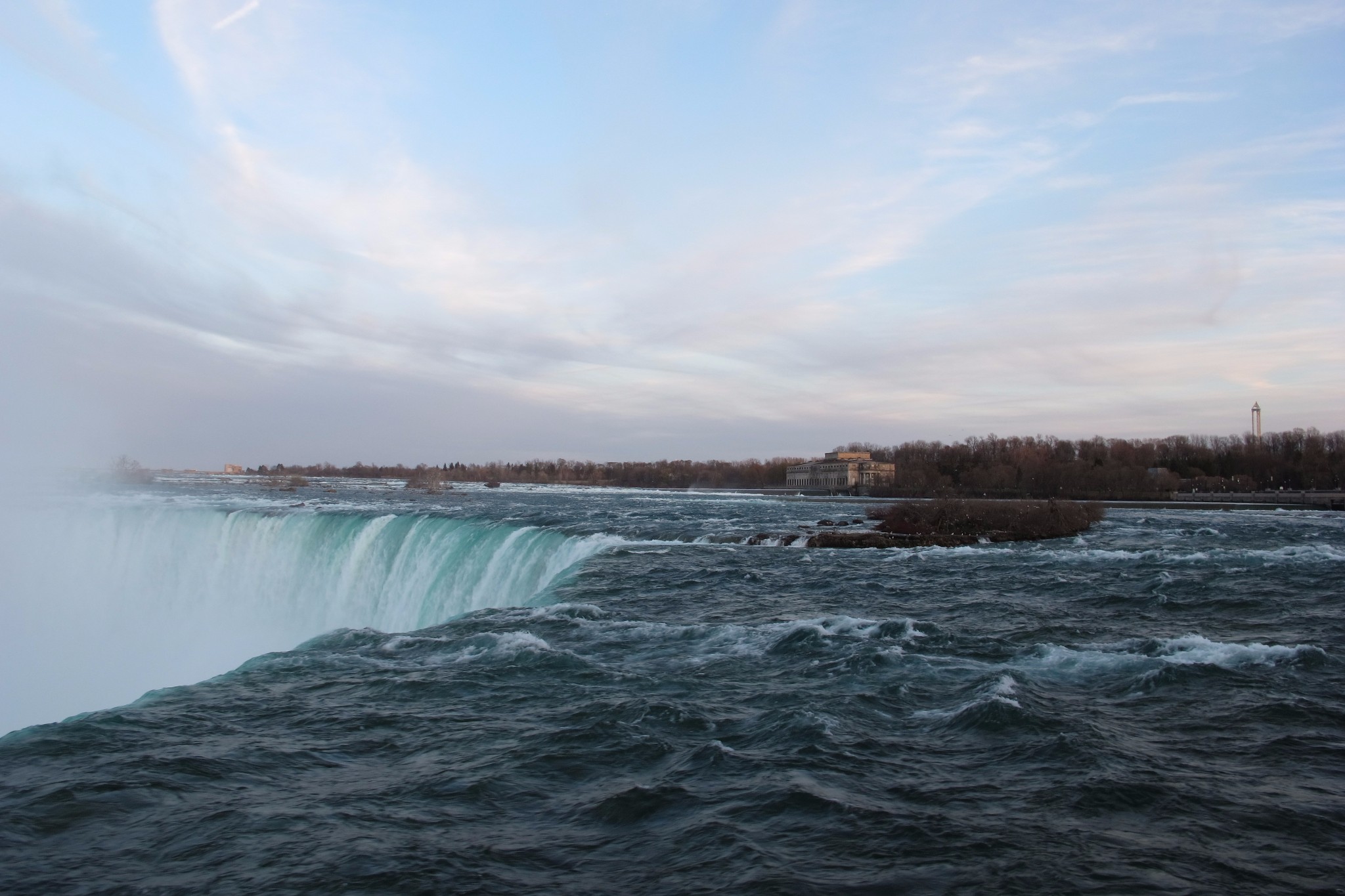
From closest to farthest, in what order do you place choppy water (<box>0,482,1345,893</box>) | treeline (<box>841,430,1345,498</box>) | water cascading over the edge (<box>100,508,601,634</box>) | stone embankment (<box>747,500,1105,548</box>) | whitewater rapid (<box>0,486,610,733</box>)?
choppy water (<box>0,482,1345,893</box>), whitewater rapid (<box>0,486,610,733</box>), water cascading over the edge (<box>100,508,601,634</box>), stone embankment (<box>747,500,1105,548</box>), treeline (<box>841,430,1345,498</box>)

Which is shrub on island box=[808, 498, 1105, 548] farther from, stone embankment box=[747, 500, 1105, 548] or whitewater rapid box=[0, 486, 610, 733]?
whitewater rapid box=[0, 486, 610, 733]

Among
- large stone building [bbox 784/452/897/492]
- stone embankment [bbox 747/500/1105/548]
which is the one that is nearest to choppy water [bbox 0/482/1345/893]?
stone embankment [bbox 747/500/1105/548]

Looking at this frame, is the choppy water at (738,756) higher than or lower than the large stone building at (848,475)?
lower

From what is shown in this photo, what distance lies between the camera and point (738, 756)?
10.8 meters

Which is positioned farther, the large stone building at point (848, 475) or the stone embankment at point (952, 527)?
the large stone building at point (848, 475)

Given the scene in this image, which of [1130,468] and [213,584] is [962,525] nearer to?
[213,584]

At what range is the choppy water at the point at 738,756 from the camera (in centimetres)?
786

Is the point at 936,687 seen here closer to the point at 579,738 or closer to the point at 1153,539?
the point at 579,738

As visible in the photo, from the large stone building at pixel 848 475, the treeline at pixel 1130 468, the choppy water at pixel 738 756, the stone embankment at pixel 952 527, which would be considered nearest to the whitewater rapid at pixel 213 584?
the choppy water at pixel 738 756

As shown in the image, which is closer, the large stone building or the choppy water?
the choppy water

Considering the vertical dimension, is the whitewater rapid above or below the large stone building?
below

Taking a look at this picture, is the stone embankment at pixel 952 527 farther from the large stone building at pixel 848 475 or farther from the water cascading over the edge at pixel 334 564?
the large stone building at pixel 848 475

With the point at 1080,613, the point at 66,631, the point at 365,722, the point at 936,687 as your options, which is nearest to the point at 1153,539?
the point at 1080,613

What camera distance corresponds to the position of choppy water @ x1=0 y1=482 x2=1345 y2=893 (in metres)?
7.86
